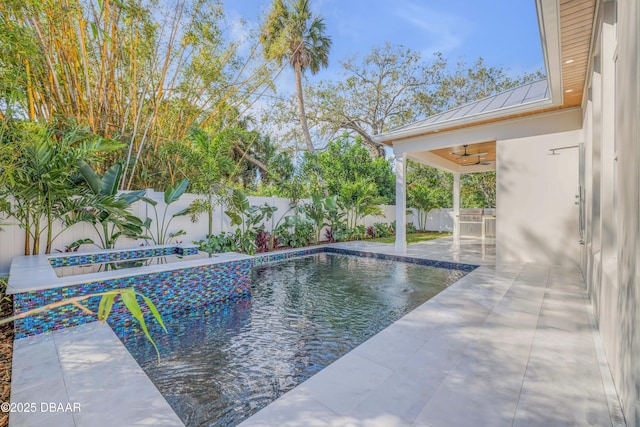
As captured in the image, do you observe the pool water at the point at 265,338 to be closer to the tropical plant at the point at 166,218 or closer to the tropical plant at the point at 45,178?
the tropical plant at the point at 166,218

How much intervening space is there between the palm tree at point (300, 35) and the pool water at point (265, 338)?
484 inches

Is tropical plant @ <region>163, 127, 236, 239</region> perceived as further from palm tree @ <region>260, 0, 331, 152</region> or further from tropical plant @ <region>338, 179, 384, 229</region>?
palm tree @ <region>260, 0, 331, 152</region>

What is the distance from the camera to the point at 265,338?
144 inches

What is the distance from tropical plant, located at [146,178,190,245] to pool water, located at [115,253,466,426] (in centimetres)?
264

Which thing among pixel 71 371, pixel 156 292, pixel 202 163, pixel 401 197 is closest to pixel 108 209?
pixel 156 292

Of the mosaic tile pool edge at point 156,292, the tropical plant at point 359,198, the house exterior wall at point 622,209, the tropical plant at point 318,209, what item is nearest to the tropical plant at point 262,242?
the tropical plant at point 318,209

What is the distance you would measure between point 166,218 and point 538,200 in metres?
8.75

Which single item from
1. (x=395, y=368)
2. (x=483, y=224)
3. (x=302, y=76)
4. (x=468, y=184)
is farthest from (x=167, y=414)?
(x=468, y=184)

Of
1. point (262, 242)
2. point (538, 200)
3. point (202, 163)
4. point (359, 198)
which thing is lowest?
point (262, 242)

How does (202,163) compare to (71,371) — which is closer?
(71,371)

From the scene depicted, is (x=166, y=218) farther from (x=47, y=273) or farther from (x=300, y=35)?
(x=300, y=35)

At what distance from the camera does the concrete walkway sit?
2.04 meters

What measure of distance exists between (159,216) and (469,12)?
1573 cm

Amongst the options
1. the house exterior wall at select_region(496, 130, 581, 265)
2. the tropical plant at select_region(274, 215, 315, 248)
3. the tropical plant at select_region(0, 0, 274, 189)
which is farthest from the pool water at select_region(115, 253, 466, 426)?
the tropical plant at select_region(0, 0, 274, 189)
